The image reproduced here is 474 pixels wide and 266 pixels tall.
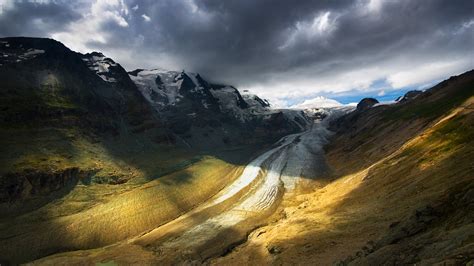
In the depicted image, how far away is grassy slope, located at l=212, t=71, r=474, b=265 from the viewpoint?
2398cm

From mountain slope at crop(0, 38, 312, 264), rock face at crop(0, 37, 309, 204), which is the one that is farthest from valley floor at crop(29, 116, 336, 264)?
rock face at crop(0, 37, 309, 204)

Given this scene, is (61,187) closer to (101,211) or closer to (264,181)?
(101,211)

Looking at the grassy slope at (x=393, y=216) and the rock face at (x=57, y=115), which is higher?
the rock face at (x=57, y=115)

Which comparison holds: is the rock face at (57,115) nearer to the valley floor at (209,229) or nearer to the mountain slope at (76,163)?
the mountain slope at (76,163)

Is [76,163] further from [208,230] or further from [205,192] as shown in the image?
[208,230]

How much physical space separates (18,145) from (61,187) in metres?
17.7

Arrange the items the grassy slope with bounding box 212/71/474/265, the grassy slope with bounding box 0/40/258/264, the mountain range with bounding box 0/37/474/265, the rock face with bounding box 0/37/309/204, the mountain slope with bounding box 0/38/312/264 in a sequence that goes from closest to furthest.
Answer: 1. the grassy slope with bounding box 212/71/474/265
2. the mountain range with bounding box 0/37/474/265
3. the grassy slope with bounding box 0/40/258/264
4. the mountain slope with bounding box 0/38/312/264
5. the rock face with bounding box 0/37/309/204

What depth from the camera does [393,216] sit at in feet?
120

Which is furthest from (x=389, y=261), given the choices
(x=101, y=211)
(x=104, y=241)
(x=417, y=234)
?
(x=101, y=211)

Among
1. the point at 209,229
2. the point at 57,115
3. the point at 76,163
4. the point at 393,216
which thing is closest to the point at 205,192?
the point at 209,229

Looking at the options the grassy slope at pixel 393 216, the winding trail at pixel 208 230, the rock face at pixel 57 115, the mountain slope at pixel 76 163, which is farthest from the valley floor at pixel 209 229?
the rock face at pixel 57 115

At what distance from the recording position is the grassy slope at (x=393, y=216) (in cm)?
2398

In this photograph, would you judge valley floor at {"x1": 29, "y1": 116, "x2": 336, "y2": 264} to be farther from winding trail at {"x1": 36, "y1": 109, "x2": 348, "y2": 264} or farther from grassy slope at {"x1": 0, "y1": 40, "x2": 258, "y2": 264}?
grassy slope at {"x1": 0, "y1": 40, "x2": 258, "y2": 264}

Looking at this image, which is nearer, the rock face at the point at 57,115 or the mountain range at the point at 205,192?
the mountain range at the point at 205,192
